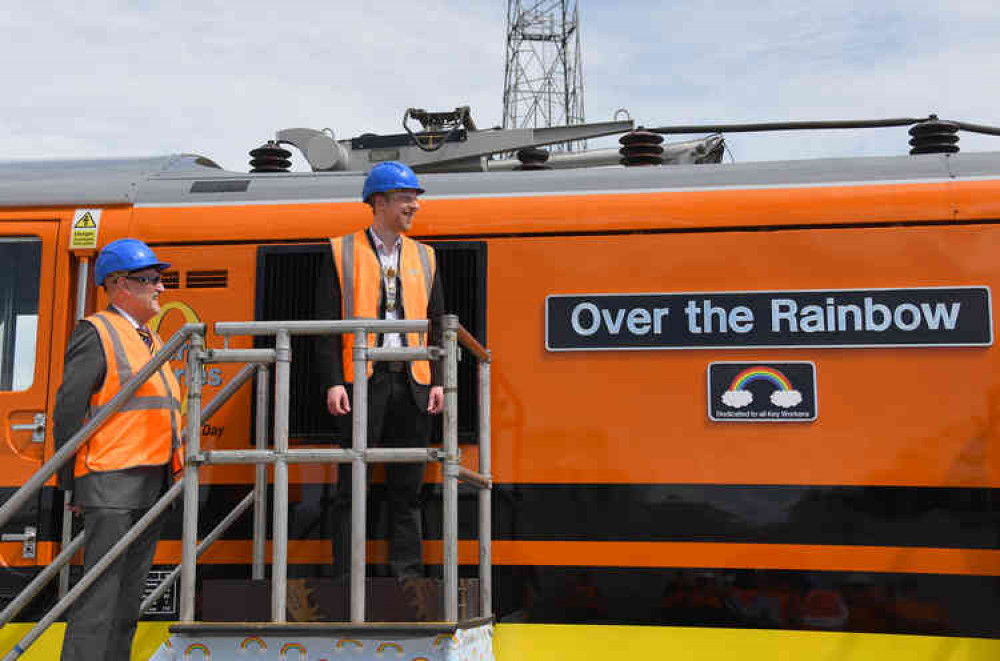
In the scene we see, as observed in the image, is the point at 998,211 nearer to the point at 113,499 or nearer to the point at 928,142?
the point at 928,142

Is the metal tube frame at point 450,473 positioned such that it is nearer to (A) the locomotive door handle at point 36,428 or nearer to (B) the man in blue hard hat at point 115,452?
(B) the man in blue hard hat at point 115,452

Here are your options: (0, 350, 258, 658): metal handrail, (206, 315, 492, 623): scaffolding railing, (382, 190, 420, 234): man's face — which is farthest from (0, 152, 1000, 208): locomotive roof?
(206, 315, 492, 623): scaffolding railing

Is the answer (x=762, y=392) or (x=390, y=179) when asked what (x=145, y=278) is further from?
(x=762, y=392)

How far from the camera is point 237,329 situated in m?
4.35

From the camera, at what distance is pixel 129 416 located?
464cm

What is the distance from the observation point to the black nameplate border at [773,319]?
193 inches

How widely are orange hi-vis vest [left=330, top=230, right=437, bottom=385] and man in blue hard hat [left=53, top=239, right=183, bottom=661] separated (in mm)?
872

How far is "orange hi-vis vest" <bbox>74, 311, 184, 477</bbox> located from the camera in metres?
4.59

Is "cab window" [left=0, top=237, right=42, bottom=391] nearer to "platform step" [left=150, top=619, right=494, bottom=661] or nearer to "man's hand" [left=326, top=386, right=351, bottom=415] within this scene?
"man's hand" [left=326, top=386, right=351, bottom=415]

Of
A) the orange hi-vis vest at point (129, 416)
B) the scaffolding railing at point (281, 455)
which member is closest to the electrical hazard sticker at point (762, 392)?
the scaffolding railing at point (281, 455)

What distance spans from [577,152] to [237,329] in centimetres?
294

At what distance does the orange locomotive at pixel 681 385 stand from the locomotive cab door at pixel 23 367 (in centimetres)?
1

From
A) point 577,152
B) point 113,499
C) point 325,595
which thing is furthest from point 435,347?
point 577,152

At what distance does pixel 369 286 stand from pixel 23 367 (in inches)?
76.4
